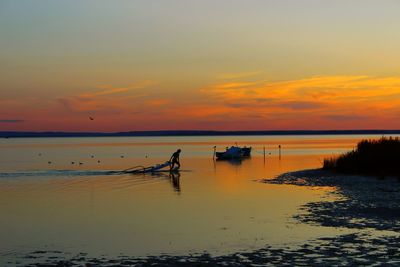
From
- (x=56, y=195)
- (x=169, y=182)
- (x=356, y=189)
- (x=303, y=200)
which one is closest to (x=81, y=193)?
(x=56, y=195)

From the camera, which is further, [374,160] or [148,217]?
[374,160]

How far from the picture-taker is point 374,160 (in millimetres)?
41531

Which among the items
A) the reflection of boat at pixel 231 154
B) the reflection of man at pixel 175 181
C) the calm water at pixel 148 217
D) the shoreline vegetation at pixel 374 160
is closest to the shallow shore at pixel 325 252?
the calm water at pixel 148 217

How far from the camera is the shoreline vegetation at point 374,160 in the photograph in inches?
1575

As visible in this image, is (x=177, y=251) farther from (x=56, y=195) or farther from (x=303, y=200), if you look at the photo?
(x=56, y=195)

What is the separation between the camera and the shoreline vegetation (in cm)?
4000

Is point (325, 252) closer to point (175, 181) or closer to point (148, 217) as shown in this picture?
point (148, 217)

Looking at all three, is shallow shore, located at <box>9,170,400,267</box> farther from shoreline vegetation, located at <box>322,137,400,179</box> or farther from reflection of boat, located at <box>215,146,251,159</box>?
reflection of boat, located at <box>215,146,251,159</box>

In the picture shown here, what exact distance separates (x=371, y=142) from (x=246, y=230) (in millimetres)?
28497

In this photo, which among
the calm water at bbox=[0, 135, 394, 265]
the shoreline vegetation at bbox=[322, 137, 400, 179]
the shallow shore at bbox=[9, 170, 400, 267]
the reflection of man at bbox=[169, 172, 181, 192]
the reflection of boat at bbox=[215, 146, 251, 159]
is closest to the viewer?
the shallow shore at bbox=[9, 170, 400, 267]

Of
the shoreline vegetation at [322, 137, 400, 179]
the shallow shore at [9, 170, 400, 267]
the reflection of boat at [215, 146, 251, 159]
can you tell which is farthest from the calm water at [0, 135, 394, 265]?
the reflection of boat at [215, 146, 251, 159]

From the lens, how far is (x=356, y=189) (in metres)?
31.7

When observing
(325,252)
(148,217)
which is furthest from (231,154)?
(325,252)

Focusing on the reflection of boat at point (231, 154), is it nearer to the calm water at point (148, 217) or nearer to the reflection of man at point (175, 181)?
the reflection of man at point (175, 181)
